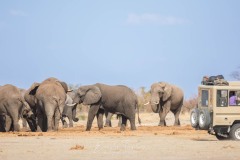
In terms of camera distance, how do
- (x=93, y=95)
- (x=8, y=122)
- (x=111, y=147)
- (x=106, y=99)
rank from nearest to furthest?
(x=111, y=147) → (x=93, y=95) → (x=106, y=99) → (x=8, y=122)

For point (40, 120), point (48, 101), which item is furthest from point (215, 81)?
point (40, 120)

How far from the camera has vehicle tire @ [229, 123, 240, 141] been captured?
2592 centimetres

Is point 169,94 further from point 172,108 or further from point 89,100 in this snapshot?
point 89,100

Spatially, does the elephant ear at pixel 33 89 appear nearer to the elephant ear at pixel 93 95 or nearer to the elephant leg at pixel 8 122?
the elephant leg at pixel 8 122

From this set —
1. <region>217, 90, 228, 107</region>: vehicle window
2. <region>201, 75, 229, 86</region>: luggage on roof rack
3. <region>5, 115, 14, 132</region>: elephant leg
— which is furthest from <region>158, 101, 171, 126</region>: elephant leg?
<region>217, 90, 228, 107</region>: vehicle window

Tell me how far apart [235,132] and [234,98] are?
1.18 m

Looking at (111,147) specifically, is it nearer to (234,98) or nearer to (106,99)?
(234,98)

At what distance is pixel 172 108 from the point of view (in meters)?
42.6

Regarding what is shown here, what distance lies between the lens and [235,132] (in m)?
26.0

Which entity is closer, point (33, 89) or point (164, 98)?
point (33, 89)

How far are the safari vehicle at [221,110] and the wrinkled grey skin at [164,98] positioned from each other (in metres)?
13.7

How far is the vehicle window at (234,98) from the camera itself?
2575 centimetres

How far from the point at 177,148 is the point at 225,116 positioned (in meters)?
3.25

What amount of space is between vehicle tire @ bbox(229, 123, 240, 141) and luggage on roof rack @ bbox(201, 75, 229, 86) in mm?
1467
